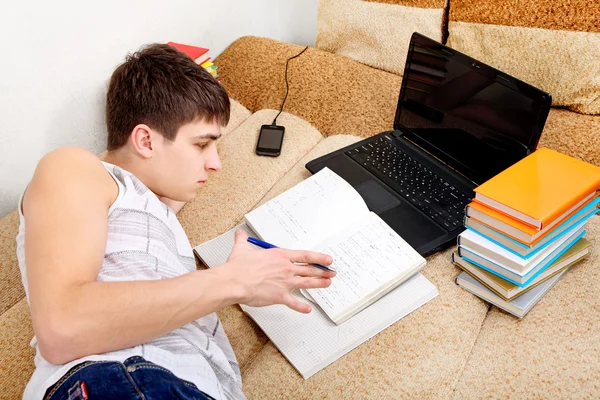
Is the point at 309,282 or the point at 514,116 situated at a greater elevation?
the point at 514,116

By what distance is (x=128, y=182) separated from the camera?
1.02 m

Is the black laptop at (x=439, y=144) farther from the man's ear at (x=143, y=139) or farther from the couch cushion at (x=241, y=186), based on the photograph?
the man's ear at (x=143, y=139)

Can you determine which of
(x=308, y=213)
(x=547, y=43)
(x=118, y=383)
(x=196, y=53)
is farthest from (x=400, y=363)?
(x=196, y=53)

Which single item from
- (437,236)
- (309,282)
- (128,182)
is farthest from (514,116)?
(128,182)

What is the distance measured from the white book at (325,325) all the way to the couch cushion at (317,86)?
2.14 feet

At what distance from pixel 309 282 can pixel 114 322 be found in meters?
0.36

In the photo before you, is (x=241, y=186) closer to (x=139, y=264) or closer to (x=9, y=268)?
(x=139, y=264)

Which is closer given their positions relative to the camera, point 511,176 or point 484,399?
point 484,399

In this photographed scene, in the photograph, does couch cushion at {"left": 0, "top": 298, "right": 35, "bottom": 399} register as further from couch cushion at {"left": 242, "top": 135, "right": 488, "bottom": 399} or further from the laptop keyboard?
the laptop keyboard

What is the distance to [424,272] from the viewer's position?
1.12 meters

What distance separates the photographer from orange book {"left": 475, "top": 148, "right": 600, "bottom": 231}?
2.98ft

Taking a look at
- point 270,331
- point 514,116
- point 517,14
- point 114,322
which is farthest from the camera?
point 517,14

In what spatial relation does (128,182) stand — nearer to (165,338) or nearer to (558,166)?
(165,338)

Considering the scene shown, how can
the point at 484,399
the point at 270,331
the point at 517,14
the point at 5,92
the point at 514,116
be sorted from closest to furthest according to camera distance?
the point at 484,399 < the point at 270,331 < the point at 514,116 < the point at 5,92 < the point at 517,14
